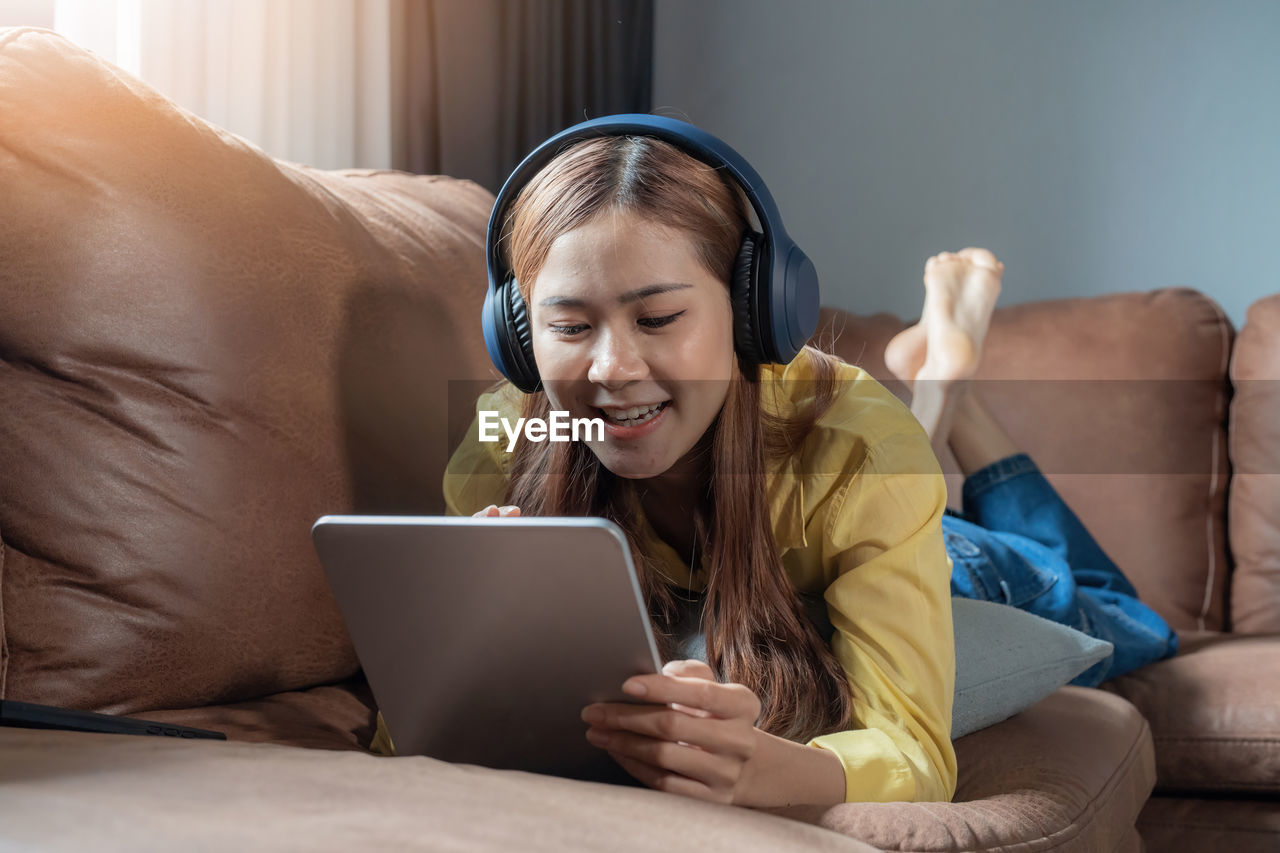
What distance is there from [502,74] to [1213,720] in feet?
5.00

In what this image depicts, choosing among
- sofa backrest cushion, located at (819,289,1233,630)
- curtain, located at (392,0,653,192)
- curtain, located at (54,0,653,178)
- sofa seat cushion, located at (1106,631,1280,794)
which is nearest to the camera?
sofa seat cushion, located at (1106,631,1280,794)

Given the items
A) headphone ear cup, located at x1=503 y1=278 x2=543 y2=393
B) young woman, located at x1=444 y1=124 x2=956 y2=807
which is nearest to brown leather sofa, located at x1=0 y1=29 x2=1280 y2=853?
young woman, located at x1=444 y1=124 x2=956 y2=807

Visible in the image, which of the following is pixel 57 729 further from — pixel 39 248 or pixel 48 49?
pixel 48 49

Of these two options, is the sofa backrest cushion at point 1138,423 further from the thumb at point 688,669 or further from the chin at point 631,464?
the thumb at point 688,669

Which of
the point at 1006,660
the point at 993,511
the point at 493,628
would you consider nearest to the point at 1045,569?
the point at 993,511

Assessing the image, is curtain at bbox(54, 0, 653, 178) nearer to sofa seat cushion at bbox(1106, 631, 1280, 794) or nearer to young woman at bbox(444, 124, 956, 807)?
young woman at bbox(444, 124, 956, 807)

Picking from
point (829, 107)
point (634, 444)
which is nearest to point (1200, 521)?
point (829, 107)

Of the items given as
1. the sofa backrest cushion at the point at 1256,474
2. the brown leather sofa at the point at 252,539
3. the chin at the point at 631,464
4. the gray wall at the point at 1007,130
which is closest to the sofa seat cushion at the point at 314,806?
the brown leather sofa at the point at 252,539

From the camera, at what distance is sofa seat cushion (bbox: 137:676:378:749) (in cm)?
80

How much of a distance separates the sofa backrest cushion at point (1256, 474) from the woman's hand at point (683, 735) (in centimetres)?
122

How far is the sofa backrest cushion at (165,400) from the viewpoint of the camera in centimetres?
76

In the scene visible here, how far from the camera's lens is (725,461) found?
86cm

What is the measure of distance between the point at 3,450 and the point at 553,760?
0.46m

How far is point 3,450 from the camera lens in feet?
2.48
